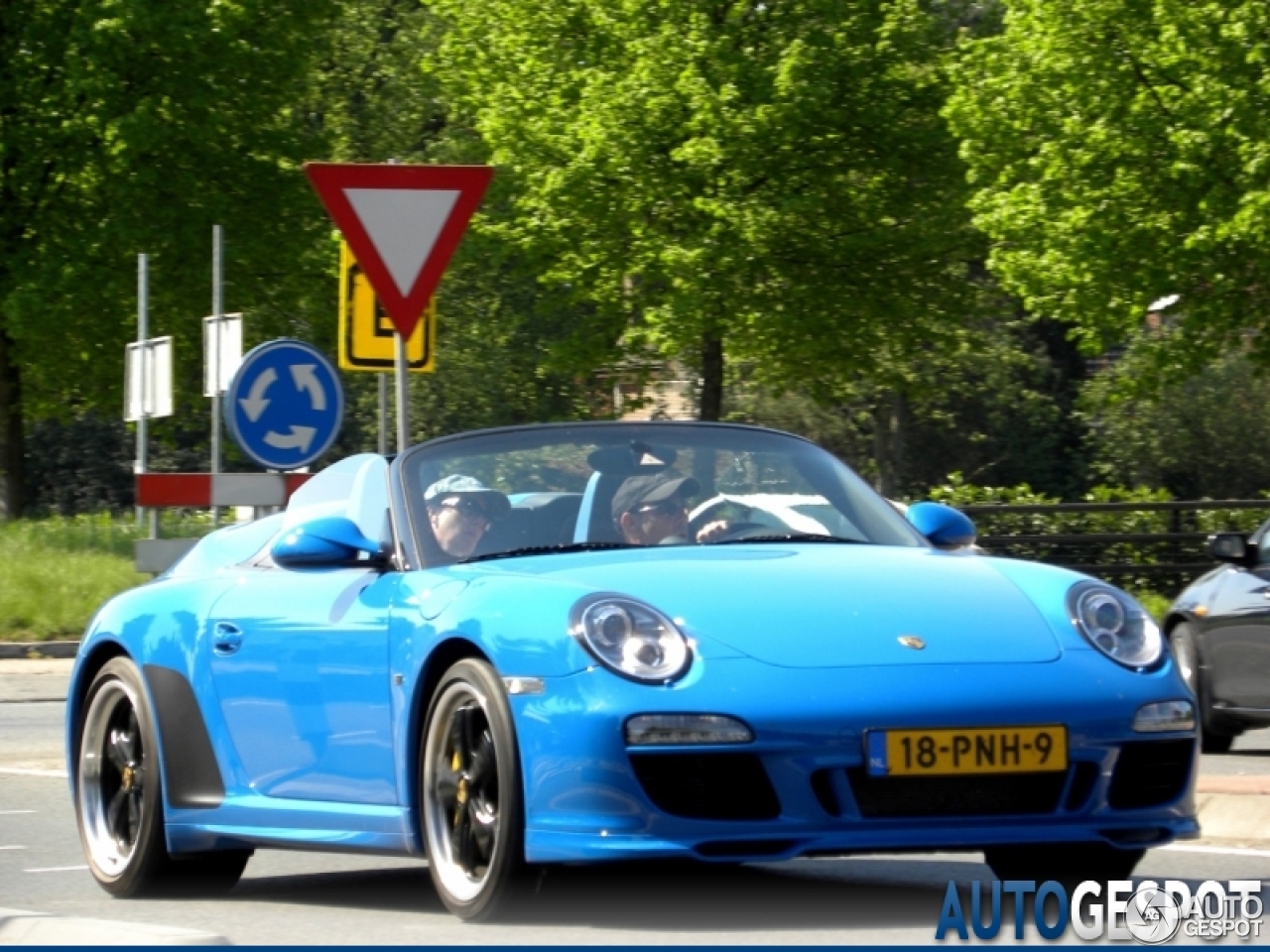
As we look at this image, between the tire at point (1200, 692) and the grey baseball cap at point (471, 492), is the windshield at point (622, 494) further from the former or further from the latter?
the tire at point (1200, 692)

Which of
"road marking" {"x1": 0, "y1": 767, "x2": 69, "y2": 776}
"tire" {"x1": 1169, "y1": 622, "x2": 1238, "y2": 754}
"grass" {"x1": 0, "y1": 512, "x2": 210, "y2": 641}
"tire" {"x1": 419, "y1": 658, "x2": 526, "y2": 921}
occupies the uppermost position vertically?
"tire" {"x1": 419, "y1": 658, "x2": 526, "y2": 921}

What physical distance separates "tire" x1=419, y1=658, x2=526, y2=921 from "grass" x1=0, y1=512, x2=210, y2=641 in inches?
676

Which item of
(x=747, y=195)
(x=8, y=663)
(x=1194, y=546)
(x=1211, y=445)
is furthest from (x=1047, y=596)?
(x=1211, y=445)

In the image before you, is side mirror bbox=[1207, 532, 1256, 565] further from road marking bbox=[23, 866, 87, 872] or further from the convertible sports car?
road marking bbox=[23, 866, 87, 872]

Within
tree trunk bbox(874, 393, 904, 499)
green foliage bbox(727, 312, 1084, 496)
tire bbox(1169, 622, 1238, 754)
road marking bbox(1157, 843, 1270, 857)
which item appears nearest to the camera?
road marking bbox(1157, 843, 1270, 857)

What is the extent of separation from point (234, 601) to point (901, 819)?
2.37m

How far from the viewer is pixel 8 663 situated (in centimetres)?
2198

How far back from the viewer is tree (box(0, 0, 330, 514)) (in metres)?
36.0

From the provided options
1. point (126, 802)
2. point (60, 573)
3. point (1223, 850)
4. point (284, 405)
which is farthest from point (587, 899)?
point (60, 573)

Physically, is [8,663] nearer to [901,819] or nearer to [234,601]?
[234,601]

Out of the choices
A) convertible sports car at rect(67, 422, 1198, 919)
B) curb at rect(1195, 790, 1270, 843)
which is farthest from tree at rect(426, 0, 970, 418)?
convertible sports car at rect(67, 422, 1198, 919)

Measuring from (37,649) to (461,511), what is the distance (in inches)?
646

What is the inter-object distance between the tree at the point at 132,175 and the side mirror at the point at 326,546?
2930cm

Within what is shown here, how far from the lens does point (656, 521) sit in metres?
7.09
